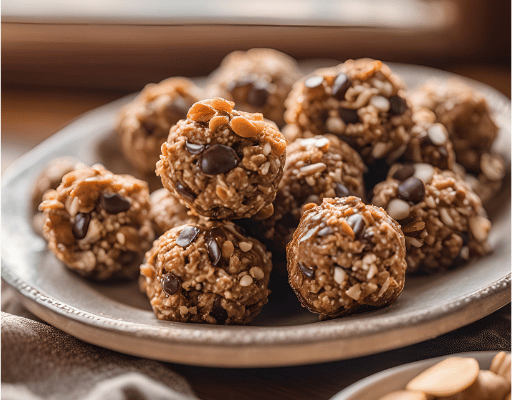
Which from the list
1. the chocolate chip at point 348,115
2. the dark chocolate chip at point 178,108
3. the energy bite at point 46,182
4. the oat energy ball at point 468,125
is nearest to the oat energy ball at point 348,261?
the chocolate chip at point 348,115

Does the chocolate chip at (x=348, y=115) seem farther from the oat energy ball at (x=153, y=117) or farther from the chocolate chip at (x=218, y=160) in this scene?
the oat energy ball at (x=153, y=117)

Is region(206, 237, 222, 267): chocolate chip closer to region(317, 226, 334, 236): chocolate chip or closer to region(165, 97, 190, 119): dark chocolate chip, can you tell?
region(317, 226, 334, 236): chocolate chip

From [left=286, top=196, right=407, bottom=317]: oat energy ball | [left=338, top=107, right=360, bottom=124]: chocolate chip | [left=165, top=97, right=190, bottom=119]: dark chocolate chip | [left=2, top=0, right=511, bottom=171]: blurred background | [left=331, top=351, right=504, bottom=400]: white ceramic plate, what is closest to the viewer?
[left=331, top=351, right=504, bottom=400]: white ceramic plate

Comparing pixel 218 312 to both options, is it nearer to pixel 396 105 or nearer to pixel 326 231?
pixel 326 231

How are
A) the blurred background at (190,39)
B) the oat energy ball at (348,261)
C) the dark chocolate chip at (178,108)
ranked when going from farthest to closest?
the blurred background at (190,39) → the dark chocolate chip at (178,108) → the oat energy ball at (348,261)

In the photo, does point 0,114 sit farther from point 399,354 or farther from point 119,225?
point 399,354

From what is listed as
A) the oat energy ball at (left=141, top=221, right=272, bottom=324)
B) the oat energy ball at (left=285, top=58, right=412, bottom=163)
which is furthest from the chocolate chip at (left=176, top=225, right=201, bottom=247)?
the oat energy ball at (left=285, top=58, right=412, bottom=163)

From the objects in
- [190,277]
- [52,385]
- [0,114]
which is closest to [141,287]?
[190,277]
